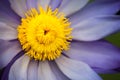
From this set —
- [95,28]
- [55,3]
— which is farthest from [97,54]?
[55,3]

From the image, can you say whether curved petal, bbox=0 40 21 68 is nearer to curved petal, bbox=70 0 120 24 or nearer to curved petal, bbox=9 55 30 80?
curved petal, bbox=9 55 30 80

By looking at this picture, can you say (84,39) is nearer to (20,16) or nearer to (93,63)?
(93,63)

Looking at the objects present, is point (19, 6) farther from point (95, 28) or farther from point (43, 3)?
point (95, 28)

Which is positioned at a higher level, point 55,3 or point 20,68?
point 55,3

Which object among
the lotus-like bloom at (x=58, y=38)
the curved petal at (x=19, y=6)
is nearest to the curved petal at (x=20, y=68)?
the lotus-like bloom at (x=58, y=38)
